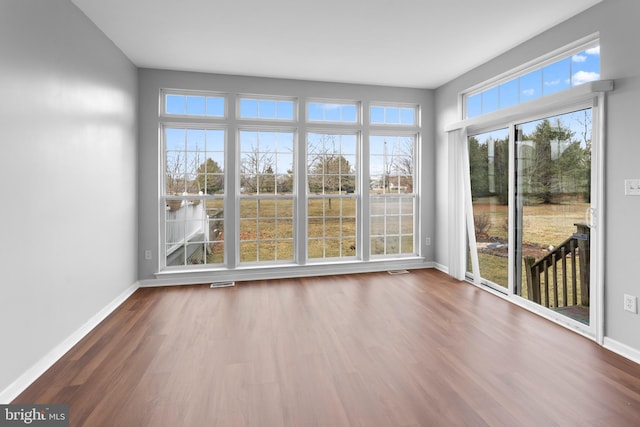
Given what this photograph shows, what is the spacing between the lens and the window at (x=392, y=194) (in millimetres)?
5031

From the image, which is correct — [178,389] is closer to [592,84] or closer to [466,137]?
[592,84]

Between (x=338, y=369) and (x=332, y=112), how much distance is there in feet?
12.1

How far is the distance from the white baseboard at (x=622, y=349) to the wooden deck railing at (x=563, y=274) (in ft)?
1.28

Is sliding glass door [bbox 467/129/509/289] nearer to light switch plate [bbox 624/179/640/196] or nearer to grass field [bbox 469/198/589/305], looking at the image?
grass field [bbox 469/198/589/305]

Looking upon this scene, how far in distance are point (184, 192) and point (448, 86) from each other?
4.12 m

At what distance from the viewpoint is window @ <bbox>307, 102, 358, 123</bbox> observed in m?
4.75

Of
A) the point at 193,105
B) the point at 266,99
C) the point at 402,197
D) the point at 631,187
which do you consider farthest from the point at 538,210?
the point at 193,105

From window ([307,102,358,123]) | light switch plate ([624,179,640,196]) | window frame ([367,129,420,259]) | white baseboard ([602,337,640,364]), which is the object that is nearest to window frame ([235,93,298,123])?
window ([307,102,358,123])

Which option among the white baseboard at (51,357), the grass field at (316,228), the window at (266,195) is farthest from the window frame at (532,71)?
the white baseboard at (51,357)

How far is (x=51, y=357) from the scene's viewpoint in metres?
2.33

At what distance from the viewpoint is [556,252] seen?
317 cm

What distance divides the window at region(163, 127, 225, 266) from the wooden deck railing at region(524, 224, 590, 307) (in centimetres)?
387

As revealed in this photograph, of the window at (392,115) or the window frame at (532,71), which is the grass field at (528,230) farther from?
the window at (392,115)

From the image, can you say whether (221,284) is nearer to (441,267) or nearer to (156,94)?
(156,94)
